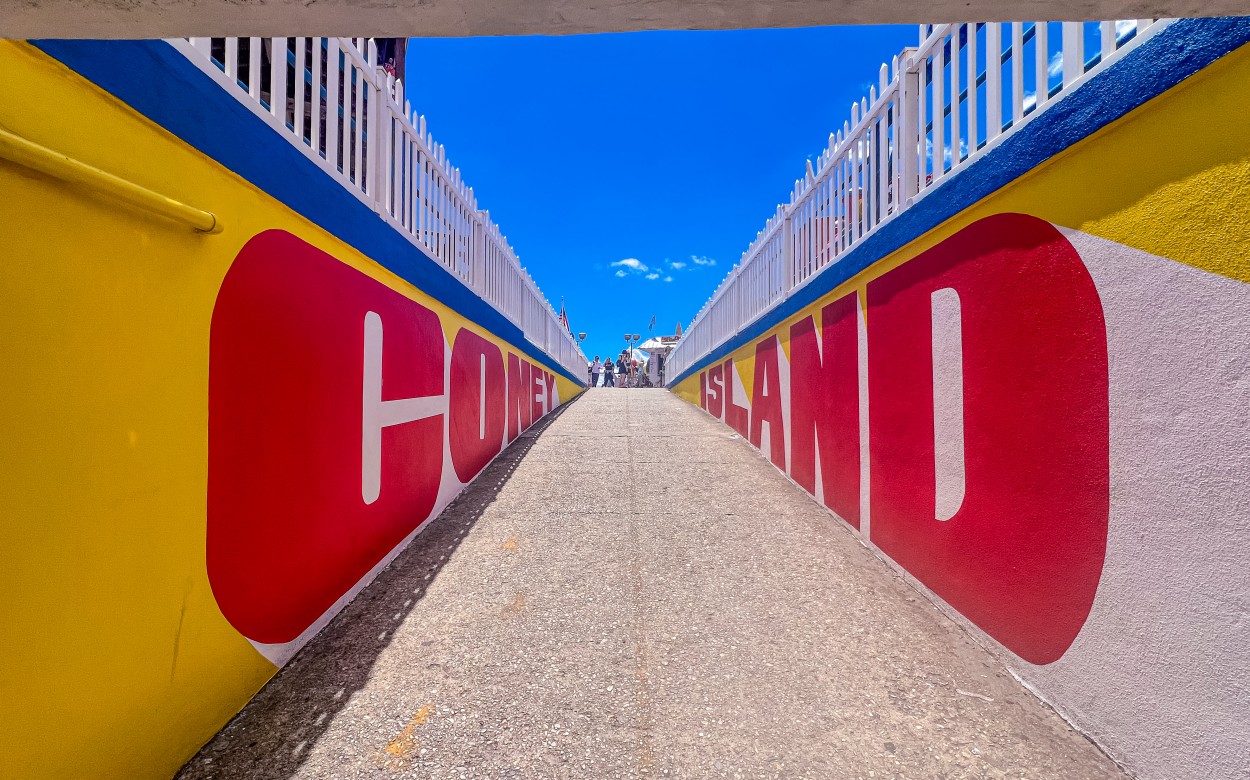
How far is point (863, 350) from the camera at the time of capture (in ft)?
11.8

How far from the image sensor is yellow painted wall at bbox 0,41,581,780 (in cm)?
134

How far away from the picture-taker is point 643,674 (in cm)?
230

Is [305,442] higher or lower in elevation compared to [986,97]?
lower

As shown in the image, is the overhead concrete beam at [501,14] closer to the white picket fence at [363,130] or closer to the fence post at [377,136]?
the white picket fence at [363,130]

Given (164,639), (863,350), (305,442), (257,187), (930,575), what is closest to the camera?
(164,639)

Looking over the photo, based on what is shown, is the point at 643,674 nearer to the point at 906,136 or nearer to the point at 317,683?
the point at 317,683

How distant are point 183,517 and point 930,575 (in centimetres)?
362

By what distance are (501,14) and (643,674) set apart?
2532mm

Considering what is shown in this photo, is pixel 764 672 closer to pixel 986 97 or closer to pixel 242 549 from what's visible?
pixel 242 549

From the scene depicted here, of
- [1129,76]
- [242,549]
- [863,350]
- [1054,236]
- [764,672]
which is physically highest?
[1129,76]

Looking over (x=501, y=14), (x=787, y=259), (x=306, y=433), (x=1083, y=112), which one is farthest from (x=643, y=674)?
(x=787, y=259)

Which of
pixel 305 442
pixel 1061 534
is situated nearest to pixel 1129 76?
pixel 1061 534

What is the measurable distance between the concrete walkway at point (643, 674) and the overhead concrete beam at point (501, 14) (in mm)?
2319

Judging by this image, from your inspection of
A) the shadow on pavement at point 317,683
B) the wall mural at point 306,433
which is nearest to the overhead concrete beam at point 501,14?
the wall mural at point 306,433
